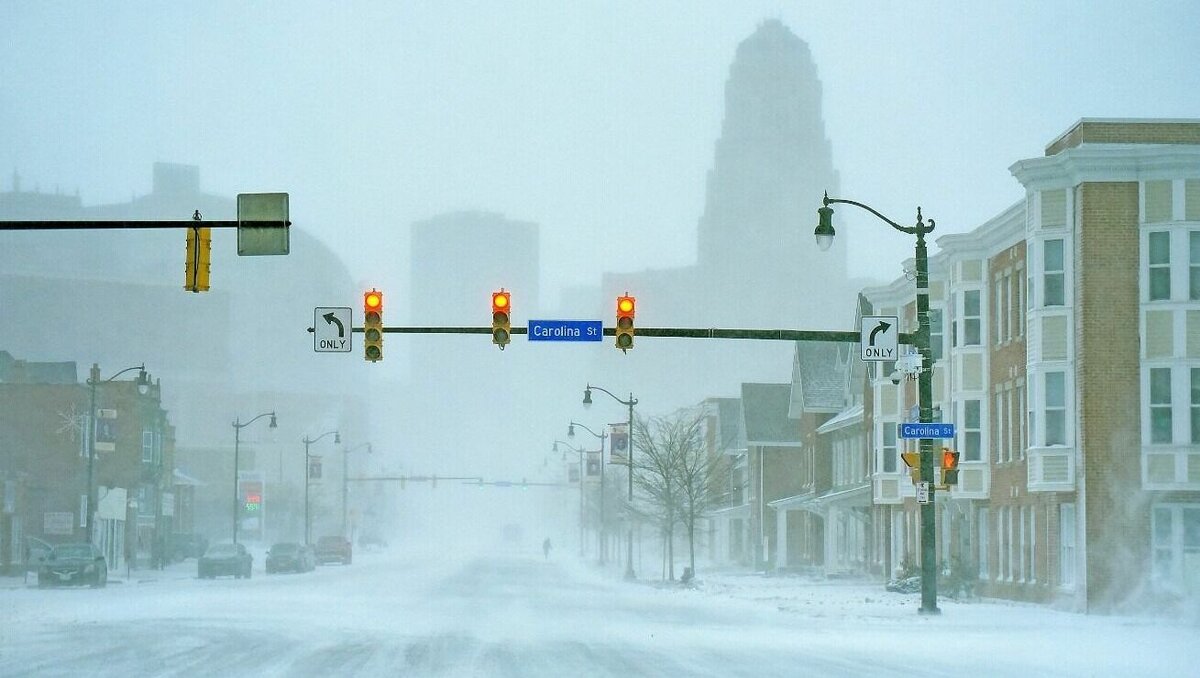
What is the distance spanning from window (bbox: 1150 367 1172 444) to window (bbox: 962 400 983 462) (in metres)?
12.0

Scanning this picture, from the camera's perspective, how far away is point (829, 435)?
89312mm

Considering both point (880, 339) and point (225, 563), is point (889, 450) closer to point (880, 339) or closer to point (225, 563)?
point (225, 563)

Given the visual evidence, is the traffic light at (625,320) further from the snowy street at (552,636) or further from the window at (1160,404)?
the window at (1160,404)

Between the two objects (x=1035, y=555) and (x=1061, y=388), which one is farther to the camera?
(x=1035, y=555)

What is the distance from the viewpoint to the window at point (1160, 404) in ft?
148

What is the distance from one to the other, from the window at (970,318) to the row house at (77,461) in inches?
1770

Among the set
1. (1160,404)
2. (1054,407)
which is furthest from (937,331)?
(1160,404)

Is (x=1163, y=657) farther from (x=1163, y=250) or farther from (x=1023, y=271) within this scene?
(x=1023, y=271)

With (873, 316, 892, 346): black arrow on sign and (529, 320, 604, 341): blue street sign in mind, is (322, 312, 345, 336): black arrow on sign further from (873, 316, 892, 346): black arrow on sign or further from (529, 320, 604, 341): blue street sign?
(529, 320, 604, 341): blue street sign

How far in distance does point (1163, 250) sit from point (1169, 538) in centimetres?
763

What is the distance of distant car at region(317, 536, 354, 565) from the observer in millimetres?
106688

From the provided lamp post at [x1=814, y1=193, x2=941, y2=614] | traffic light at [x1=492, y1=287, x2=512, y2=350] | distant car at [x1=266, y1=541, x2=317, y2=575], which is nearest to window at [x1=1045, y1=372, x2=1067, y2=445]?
lamp post at [x1=814, y1=193, x2=941, y2=614]

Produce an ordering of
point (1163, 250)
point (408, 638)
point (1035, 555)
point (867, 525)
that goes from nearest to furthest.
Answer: point (408, 638) → point (1163, 250) → point (1035, 555) → point (867, 525)

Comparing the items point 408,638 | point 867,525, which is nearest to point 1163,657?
point 408,638
